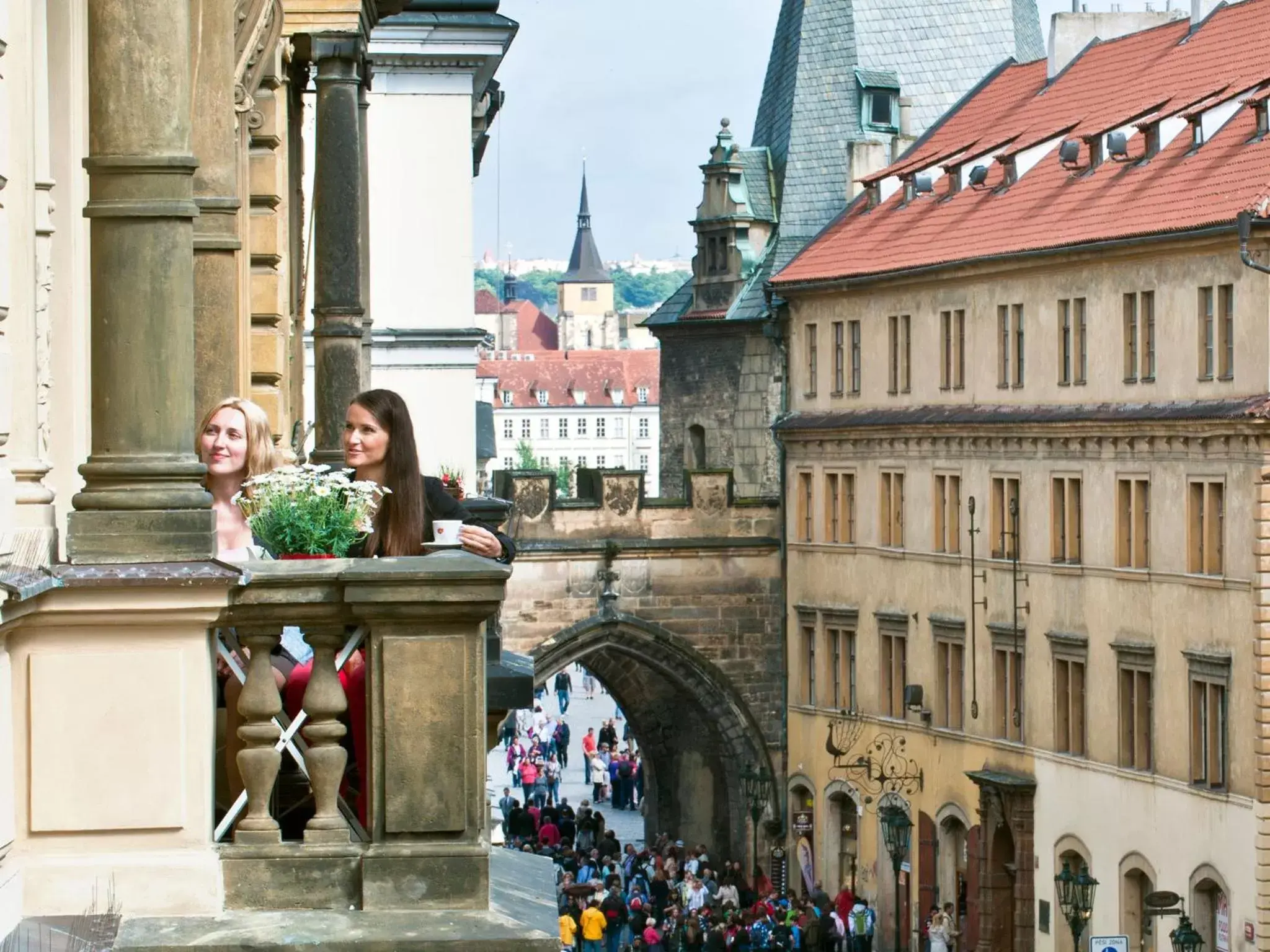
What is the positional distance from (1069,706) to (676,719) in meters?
12.9

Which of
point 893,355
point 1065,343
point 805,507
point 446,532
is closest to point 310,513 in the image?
point 446,532

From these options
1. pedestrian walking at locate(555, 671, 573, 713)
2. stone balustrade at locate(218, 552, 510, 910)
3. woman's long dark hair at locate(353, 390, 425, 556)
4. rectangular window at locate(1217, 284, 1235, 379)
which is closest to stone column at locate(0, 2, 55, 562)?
stone balustrade at locate(218, 552, 510, 910)

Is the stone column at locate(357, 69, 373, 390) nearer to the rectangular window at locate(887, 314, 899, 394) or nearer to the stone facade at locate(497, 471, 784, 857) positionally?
the rectangular window at locate(887, 314, 899, 394)

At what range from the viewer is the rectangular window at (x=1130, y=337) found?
38.5m

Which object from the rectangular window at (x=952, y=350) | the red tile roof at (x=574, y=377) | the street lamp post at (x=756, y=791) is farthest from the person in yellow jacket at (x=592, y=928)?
the red tile roof at (x=574, y=377)

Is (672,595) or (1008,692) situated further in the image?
(672,595)

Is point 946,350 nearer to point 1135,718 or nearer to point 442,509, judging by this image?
point 1135,718

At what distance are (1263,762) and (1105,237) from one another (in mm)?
7351

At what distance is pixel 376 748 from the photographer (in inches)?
259

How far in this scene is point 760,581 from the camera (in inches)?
1986

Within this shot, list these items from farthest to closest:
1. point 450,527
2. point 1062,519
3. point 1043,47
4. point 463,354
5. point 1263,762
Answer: point 1043,47 → point 1062,519 → point 1263,762 → point 463,354 → point 450,527

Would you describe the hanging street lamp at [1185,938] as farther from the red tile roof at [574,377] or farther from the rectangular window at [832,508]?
the red tile roof at [574,377]

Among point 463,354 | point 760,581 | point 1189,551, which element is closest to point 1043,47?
point 760,581

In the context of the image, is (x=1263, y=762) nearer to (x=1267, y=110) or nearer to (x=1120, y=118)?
(x=1267, y=110)
